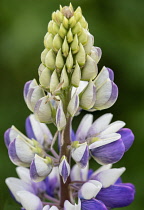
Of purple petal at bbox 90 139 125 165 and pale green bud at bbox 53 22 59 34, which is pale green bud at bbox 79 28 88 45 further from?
purple petal at bbox 90 139 125 165

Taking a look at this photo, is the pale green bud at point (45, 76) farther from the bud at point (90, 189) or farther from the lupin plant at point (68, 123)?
the bud at point (90, 189)

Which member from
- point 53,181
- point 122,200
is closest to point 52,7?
point 53,181

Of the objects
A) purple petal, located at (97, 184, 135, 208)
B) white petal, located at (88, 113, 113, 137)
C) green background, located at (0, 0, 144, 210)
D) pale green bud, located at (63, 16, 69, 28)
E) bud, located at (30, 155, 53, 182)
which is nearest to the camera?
pale green bud, located at (63, 16, 69, 28)

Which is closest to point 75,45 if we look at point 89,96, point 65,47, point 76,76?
point 65,47

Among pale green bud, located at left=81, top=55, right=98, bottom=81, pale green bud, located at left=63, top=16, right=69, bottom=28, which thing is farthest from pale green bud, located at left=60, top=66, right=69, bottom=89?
pale green bud, located at left=63, top=16, right=69, bottom=28

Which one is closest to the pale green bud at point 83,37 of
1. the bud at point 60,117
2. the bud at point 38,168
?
the bud at point 60,117
